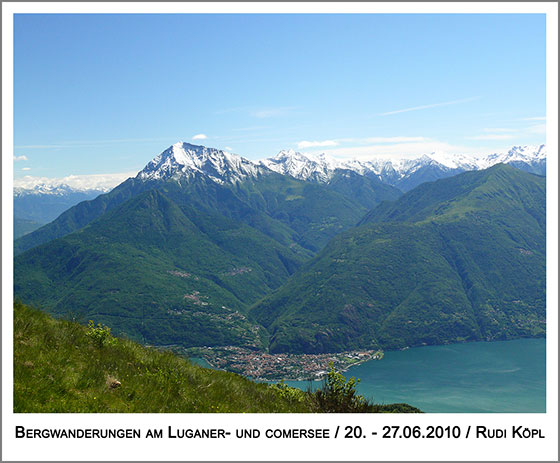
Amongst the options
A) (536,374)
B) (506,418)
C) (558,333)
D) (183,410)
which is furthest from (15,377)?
(536,374)

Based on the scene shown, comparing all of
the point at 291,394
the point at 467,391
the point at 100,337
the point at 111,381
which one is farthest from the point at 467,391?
the point at 111,381

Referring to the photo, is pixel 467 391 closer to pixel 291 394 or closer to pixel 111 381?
pixel 291 394

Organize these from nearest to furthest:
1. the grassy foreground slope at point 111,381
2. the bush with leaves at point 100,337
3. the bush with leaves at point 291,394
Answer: the grassy foreground slope at point 111,381 → the bush with leaves at point 100,337 → the bush with leaves at point 291,394

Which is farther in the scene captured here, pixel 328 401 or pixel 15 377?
pixel 328 401

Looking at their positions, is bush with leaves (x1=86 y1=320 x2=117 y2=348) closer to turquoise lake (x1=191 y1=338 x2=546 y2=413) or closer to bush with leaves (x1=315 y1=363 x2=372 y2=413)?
bush with leaves (x1=315 y1=363 x2=372 y2=413)

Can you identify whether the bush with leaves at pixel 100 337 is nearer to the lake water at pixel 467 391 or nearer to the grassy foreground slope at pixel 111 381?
the grassy foreground slope at pixel 111 381

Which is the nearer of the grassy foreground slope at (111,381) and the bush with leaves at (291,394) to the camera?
the grassy foreground slope at (111,381)

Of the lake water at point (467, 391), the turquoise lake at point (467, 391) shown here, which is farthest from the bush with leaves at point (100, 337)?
the lake water at point (467, 391)

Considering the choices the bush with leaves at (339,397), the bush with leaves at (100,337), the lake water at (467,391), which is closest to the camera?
the bush with leaves at (339,397)

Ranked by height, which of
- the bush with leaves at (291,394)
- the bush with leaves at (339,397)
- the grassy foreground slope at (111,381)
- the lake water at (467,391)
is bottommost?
the lake water at (467,391)

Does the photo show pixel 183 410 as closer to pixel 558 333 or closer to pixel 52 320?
pixel 52 320
